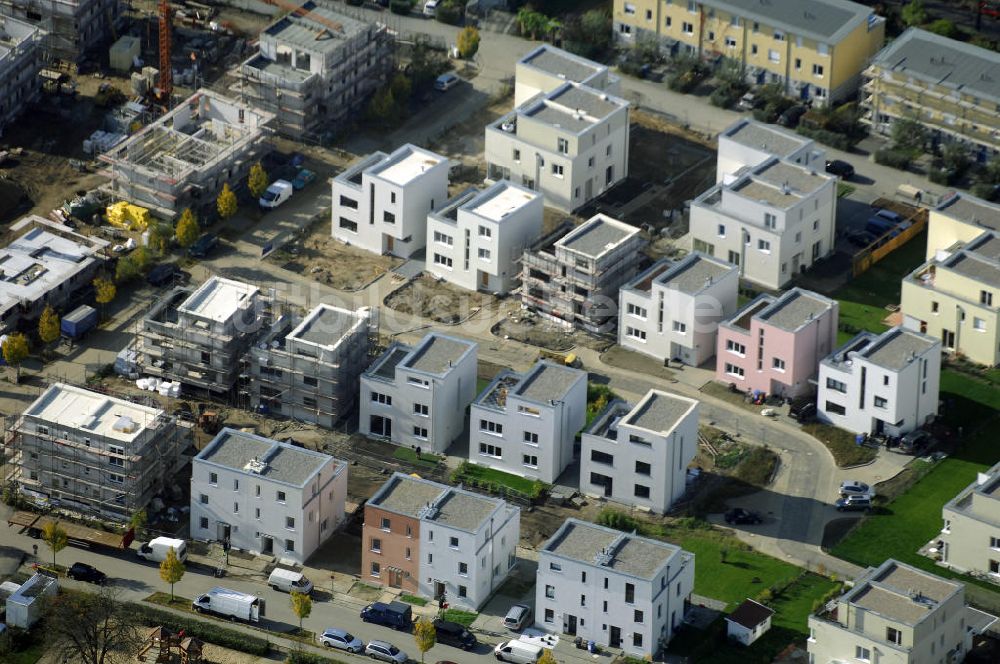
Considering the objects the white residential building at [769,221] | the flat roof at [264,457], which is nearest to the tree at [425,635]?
the flat roof at [264,457]

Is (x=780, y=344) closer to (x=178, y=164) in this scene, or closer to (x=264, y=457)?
(x=264, y=457)

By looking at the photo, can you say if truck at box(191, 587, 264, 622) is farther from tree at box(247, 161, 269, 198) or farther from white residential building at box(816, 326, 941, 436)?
tree at box(247, 161, 269, 198)

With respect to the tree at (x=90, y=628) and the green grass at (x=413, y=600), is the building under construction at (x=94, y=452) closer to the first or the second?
the tree at (x=90, y=628)

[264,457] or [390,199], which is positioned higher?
[390,199]

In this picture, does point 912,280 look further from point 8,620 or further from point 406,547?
point 8,620

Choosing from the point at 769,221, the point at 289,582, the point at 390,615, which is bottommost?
the point at 390,615

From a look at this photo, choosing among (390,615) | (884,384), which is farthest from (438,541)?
(884,384)
